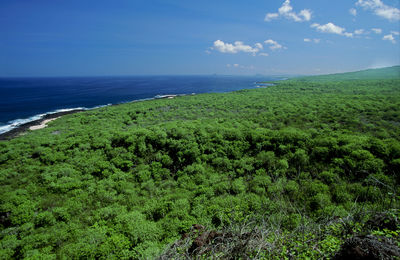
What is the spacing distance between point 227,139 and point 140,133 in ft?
38.1

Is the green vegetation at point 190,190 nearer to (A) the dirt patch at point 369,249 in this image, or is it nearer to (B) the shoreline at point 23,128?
(A) the dirt patch at point 369,249

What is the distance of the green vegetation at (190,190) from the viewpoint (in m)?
7.31

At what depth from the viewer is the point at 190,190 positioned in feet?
46.4

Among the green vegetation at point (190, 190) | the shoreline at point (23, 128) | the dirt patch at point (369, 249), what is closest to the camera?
the dirt patch at point (369, 249)

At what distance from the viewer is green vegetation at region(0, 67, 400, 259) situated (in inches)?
288

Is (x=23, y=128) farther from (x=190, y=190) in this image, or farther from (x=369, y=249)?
(x=369, y=249)

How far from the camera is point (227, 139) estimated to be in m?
20.2

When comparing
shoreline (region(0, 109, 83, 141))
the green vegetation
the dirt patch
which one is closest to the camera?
the dirt patch

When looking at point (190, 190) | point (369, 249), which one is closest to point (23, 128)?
point (190, 190)

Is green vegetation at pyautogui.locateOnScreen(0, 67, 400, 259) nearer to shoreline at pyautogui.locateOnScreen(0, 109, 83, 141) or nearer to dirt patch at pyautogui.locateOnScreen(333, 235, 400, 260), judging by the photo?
dirt patch at pyautogui.locateOnScreen(333, 235, 400, 260)

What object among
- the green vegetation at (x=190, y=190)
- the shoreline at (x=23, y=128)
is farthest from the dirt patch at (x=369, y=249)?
the shoreline at (x=23, y=128)

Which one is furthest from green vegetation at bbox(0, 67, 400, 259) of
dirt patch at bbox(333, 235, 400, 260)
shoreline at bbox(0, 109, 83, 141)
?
shoreline at bbox(0, 109, 83, 141)

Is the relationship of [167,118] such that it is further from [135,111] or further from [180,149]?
[180,149]

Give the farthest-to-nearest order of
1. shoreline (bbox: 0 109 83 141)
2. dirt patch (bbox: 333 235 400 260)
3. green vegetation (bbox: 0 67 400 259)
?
shoreline (bbox: 0 109 83 141)
green vegetation (bbox: 0 67 400 259)
dirt patch (bbox: 333 235 400 260)
